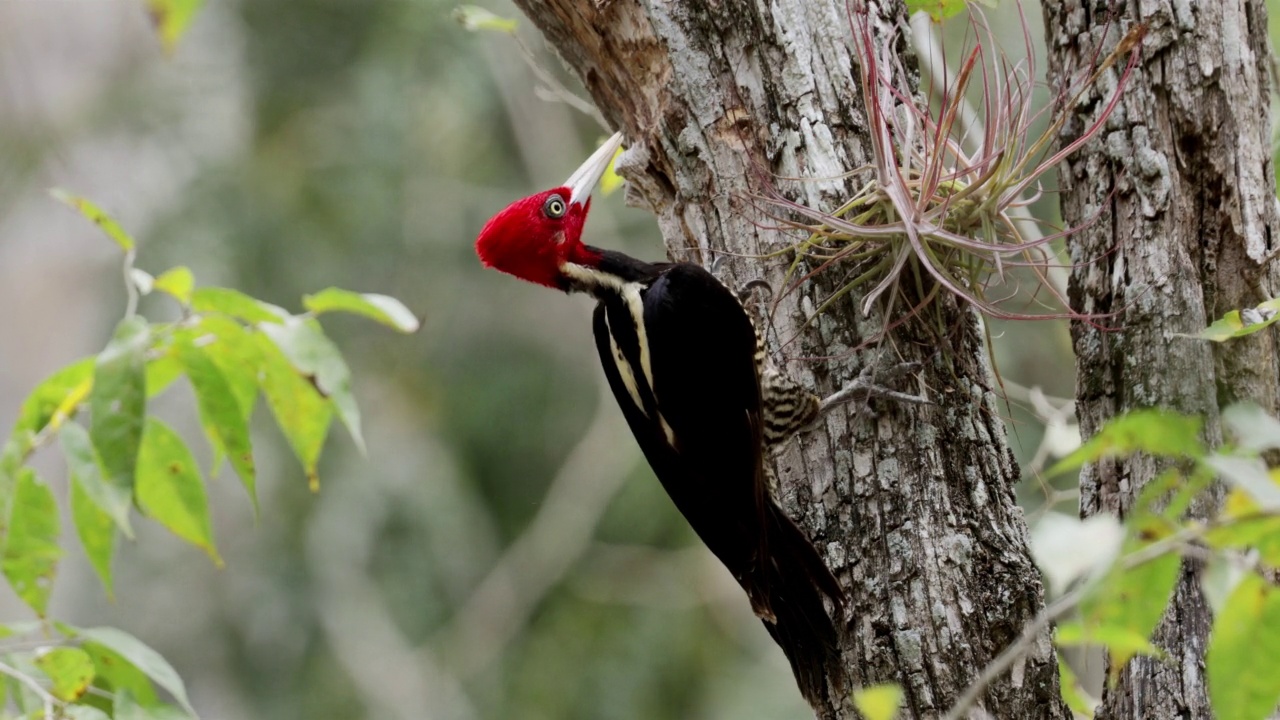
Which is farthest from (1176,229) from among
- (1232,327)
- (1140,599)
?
(1140,599)

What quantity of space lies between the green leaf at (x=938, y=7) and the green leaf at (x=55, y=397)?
5.87 feet

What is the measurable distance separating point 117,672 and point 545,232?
1627mm

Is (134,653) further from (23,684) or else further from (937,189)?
(937,189)

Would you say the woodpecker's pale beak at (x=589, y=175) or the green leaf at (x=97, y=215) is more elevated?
the woodpecker's pale beak at (x=589, y=175)

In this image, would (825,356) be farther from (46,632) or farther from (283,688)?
(283,688)

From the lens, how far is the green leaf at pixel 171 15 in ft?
2.49

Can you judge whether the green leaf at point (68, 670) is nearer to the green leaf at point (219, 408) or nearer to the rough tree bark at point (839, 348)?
the green leaf at point (219, 408)

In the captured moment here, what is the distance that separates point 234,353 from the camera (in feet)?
6.53

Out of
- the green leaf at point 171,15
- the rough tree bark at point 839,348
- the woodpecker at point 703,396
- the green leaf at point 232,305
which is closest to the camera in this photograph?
the green leaf at point 171,15

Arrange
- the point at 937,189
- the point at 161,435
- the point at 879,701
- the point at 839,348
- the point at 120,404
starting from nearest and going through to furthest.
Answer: the point at 879,701
the point at 120,404
the point at 161,435
the point at 937,189
the point at 839,348

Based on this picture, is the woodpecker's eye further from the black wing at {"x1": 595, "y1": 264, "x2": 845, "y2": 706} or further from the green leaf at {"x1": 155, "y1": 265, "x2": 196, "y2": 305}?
the green leaf at {"x1": 155, "y1": 265, "x2": 196, "y2": 305}

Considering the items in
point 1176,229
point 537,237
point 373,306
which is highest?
point 1176,229

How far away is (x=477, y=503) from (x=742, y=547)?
495 centimetres

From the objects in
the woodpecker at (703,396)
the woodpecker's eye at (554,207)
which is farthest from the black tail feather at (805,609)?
the woodpecker's eye at (554,207)
